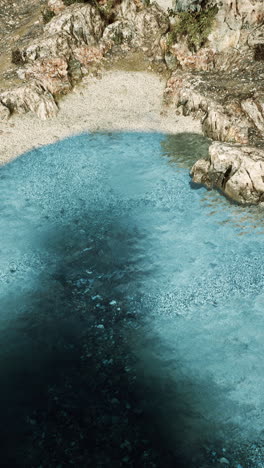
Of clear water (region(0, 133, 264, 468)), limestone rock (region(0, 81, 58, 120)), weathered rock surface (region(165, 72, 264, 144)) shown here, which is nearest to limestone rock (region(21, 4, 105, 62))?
limestone rock (region(0, 81, 58, 120))

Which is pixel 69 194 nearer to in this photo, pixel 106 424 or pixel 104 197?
pixel 104 197

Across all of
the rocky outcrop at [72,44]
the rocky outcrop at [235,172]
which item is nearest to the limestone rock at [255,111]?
the rocky outcrop at [235,172]

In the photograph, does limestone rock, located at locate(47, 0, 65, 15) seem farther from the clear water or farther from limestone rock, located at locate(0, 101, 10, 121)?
the clear water

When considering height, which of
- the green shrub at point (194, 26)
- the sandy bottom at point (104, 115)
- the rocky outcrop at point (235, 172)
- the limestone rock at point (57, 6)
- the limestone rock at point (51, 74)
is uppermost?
the limestone rock at point (57, 6)

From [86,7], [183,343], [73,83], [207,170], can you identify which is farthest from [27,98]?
[183,343]

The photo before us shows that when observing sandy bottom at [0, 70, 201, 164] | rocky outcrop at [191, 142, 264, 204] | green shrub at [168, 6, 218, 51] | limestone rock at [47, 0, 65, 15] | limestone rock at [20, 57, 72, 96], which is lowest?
rocky outcrop at [191, 142, 264, 204]

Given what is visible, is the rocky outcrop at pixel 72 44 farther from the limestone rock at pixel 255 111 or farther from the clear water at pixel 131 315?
the limestone rock at pixel 255 111
